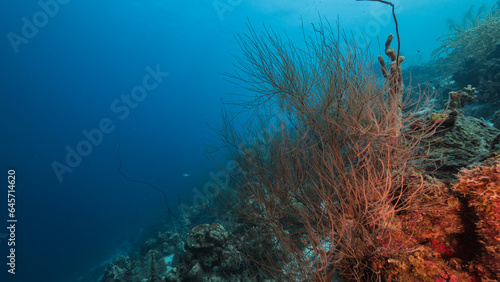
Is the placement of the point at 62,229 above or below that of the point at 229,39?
below

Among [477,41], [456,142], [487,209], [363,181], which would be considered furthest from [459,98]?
[477,41]

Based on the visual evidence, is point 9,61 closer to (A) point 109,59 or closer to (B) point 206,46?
(A) point 109,59

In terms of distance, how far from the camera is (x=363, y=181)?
1624 millimetres

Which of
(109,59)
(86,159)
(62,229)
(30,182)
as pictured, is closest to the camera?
(62,229)

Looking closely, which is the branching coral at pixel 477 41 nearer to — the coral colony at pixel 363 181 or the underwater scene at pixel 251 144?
the underwater scene at pixel 251 144

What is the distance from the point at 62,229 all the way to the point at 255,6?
5730 centimetres

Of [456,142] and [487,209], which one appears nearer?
[487,209]

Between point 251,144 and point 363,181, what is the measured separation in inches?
96.4

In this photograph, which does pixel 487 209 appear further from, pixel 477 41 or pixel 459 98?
pixel 477 41

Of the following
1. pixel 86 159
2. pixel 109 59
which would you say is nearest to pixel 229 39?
pixel 109 59

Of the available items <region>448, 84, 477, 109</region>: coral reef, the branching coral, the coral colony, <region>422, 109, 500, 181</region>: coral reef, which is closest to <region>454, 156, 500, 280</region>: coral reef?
the coral colony

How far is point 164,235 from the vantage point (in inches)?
411

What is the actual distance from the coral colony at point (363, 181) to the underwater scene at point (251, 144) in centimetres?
2

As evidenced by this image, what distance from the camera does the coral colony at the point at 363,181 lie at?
1.52 metres
